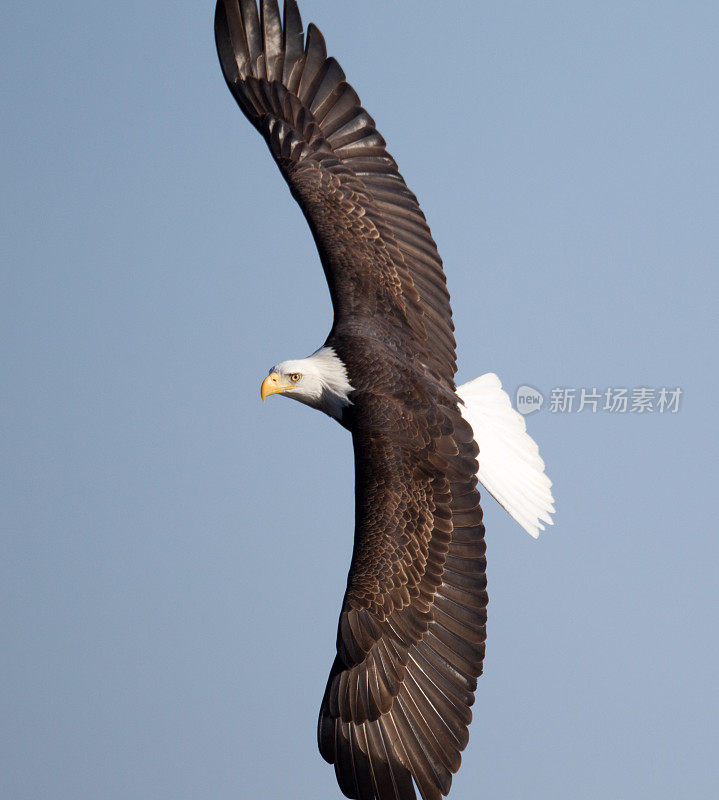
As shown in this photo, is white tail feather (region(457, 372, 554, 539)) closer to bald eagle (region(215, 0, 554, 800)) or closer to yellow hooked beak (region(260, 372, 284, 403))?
bald eagle (region(215, 0, 554, 800))

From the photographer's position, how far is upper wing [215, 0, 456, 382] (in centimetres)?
849

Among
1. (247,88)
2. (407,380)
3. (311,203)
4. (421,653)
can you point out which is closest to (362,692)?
(421,653)

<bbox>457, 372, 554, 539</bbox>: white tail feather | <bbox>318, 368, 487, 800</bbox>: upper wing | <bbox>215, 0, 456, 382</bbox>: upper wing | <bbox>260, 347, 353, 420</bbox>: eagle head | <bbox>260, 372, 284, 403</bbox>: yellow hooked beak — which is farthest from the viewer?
<bbox>457, 372, 554, 539</bbox>: white tail feather

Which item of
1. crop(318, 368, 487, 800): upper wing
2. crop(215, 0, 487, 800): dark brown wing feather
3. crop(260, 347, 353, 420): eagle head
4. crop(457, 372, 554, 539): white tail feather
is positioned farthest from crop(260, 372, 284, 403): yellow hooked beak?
crop(457, 372, 554, 539): white tail feather

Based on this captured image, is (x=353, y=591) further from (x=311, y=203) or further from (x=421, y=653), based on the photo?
(x=311, y=203)

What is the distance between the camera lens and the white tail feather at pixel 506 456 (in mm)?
8672

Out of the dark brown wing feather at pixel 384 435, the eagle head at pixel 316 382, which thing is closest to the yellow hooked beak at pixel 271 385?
the eagle head at pixel 316 382

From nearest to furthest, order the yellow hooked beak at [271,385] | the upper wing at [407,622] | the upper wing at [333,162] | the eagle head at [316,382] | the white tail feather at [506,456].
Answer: the upper wing at [407,622], the eagle head at [316,382], the yellow hooked beak at [271,385], the upper wing at [333,162], the white tail feather at [506,456]

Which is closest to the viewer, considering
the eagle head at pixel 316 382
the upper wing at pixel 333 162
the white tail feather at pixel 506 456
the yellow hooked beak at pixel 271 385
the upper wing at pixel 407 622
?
the upper wing at pixel 407 622

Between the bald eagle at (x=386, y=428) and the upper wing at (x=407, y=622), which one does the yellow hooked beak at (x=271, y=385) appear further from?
the upper wing at (x=407, y=622)

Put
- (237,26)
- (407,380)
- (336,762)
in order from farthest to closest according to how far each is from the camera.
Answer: (237,26) < (407,380) < (336,762)

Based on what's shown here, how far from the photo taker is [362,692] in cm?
710

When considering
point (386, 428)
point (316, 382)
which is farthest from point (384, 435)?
point (316, 382)

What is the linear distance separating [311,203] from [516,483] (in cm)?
252
